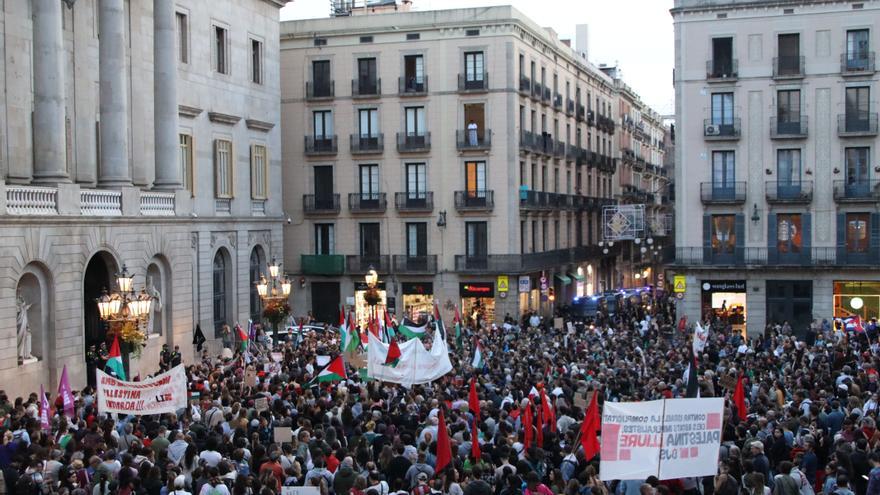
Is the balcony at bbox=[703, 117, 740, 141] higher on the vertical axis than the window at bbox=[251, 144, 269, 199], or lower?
higher

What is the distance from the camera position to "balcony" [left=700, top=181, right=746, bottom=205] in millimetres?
48188

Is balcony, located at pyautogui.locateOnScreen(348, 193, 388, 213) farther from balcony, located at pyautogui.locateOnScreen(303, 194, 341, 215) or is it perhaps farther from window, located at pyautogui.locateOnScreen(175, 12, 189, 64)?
window, located at pyautogui.locateOnScreen(175, 12, 189, 64)

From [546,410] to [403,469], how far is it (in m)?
3.80

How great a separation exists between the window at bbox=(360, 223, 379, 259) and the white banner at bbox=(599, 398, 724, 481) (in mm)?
39542

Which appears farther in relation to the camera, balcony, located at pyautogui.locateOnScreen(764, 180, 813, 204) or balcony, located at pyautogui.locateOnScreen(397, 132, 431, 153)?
balcony, located at pyautogui.locateOnScreen(397, 132, 431, 153)

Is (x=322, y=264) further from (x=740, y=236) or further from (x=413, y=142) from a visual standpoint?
(x=740, y=236)

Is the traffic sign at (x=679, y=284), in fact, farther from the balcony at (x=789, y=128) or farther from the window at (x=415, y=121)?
the window at (x=415, y=121)

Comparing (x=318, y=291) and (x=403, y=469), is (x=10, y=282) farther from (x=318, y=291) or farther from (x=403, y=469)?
(x=318, y=291)

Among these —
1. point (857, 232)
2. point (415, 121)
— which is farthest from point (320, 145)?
point (857, 232)

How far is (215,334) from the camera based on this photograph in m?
42.0

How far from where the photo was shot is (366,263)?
176ft

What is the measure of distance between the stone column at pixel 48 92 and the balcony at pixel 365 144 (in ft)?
75.4

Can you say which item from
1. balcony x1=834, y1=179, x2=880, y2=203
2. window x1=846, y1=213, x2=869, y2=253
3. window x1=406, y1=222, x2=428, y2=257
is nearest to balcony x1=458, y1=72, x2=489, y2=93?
window x1=406, y1=222, x2=428, y2=257

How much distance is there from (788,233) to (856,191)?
337cm
